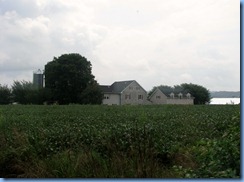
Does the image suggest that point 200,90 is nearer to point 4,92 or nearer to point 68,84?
point 68,84

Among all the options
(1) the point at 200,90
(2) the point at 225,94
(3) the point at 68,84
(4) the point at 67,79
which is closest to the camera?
(2) the point at 225,94

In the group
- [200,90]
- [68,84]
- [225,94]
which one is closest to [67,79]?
[68,84]

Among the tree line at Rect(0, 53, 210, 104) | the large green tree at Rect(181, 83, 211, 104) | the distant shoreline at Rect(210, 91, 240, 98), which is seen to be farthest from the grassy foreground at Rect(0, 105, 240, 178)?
the tree line at Rect(0, 53, 210, 104)

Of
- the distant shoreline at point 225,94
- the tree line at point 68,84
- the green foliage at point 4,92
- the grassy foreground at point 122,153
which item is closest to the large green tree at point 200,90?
the tree line at point 68,84

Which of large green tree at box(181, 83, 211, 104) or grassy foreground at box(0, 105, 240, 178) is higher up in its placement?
large green tree at box(181, 83, 211, 104)

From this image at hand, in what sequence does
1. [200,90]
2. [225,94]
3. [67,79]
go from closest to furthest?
[225,94], [200,90], [67,79]

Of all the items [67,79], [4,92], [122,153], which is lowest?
[122,153]

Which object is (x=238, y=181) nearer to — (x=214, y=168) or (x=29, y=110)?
(x=214, y=168)

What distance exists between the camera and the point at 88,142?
5.23 metres

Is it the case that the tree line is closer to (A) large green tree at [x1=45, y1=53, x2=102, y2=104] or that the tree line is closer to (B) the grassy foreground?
(A) large green tree at [x1=45, y1=53, x2=102, y2=104]

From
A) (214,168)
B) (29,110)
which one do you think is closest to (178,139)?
(214,168)

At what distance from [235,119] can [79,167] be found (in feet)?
5.11

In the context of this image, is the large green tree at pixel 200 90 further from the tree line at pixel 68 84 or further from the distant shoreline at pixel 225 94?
the distant shoreline at pixel 225 94

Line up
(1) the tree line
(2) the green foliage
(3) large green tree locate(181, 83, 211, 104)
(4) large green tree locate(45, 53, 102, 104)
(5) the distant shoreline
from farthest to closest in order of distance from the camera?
(2) the green foliage → (1) the tree line → (4) large green tree locate(45, 53, 102, 104) → (3) large green tree locate(181, 83, 211, 104) → (5) the distant shoreline
